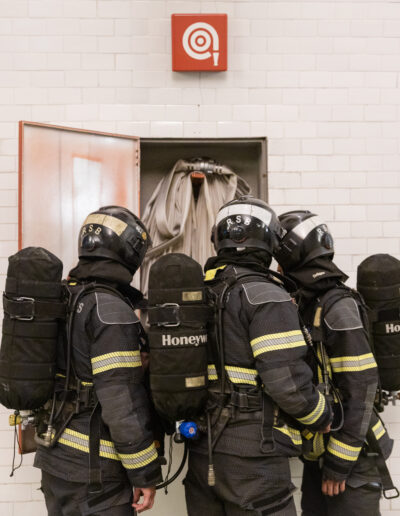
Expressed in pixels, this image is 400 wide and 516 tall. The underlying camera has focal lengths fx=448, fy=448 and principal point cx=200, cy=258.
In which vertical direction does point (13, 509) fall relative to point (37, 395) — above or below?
below

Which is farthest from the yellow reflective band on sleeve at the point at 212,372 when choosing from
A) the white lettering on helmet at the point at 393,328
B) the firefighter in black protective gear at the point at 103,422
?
the white lettering on helmet at the point at 393,328

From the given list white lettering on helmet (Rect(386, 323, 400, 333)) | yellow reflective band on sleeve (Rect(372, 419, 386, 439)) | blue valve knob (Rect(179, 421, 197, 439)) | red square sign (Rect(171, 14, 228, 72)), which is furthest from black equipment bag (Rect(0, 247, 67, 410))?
red square sign (Rect(171, 14, 228, 72))

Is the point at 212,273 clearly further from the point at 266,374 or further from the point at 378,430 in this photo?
the point at 378,430

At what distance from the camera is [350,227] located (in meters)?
3.64

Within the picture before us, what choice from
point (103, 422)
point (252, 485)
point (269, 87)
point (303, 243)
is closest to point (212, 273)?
point (303, 243)

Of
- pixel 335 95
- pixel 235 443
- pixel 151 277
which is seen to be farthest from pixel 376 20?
pixel 235 443

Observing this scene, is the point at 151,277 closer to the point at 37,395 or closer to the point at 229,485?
the point at 37,395

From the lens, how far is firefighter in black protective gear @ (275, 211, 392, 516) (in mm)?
2363

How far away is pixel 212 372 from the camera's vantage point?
2.24 meters

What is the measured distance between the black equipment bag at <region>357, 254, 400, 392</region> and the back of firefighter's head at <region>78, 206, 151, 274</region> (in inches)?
56.2

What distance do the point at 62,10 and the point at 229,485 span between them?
362cm

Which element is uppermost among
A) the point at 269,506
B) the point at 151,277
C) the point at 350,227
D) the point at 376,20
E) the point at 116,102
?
the point at 376,20

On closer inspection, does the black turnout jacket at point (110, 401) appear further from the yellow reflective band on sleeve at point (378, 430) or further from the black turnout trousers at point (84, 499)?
the yellow reflective band on sleeve at point (378, 430)

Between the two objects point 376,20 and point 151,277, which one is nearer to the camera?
point 151,277
